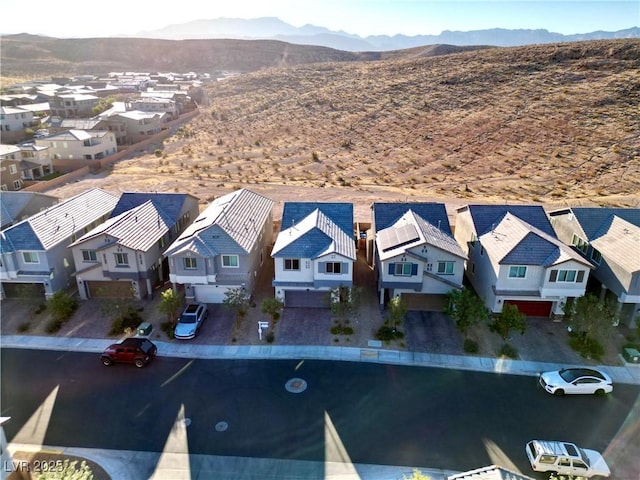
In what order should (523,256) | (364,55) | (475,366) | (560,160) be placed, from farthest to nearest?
1. (364,55)
2. (560,160)
3. (523,256)
4. (475,366)

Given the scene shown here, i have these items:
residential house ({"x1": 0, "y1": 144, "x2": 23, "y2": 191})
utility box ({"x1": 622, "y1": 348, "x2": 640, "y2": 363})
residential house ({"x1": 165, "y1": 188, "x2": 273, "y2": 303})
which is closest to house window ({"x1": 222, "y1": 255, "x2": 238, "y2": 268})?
residential house ({"x1": 165, "y1": 188, "x2": 273, "y2": 303})

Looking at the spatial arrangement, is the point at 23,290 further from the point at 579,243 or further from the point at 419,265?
the point at 579,243

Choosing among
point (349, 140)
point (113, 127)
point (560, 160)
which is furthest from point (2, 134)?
point (560, 160)

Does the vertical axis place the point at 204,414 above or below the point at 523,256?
below

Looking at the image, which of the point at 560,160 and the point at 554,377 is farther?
the point at 560,160

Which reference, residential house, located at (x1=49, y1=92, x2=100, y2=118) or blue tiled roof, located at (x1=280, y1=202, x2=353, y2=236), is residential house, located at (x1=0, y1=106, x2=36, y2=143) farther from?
blue tiled roof, located at (x1=280, y1=202, x2=353, y2=236)

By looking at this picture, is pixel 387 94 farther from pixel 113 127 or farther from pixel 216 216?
pixel 216 216

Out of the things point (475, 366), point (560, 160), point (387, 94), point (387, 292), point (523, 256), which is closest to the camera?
point (475, 366)

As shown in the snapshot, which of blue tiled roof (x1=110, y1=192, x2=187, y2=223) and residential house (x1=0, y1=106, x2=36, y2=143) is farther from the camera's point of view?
residential house (x1=0, y1=106, x2=36, y2=143)
